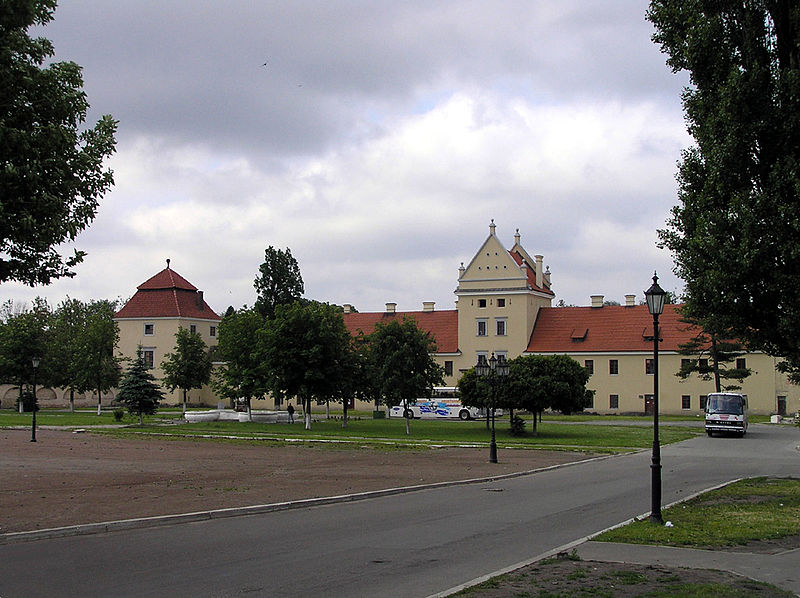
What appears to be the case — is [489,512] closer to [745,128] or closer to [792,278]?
[792,278]

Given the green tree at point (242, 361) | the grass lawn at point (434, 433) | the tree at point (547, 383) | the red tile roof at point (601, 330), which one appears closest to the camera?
the grass lawn at point (434, 433)

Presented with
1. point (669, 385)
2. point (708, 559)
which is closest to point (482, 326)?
point (669, 385)

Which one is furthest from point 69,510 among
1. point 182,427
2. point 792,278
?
point 182,427

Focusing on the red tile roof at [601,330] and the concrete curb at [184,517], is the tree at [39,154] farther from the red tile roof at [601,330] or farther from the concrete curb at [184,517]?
the red tile roof at [601,330]

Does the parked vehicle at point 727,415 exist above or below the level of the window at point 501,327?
below

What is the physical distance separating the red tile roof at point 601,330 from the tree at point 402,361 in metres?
31.1

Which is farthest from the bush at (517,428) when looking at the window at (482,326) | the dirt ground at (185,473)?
the window at (482,326)

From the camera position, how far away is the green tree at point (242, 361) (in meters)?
59.0

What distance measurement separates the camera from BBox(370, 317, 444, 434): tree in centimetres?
4925

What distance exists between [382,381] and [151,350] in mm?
46980

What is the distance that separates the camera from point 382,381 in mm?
49312

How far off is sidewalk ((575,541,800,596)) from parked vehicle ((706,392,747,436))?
124 ft

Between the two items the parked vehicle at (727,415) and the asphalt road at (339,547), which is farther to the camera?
the parked vehicle at (727,415)

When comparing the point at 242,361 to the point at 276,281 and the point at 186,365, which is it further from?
the point at 276,281
